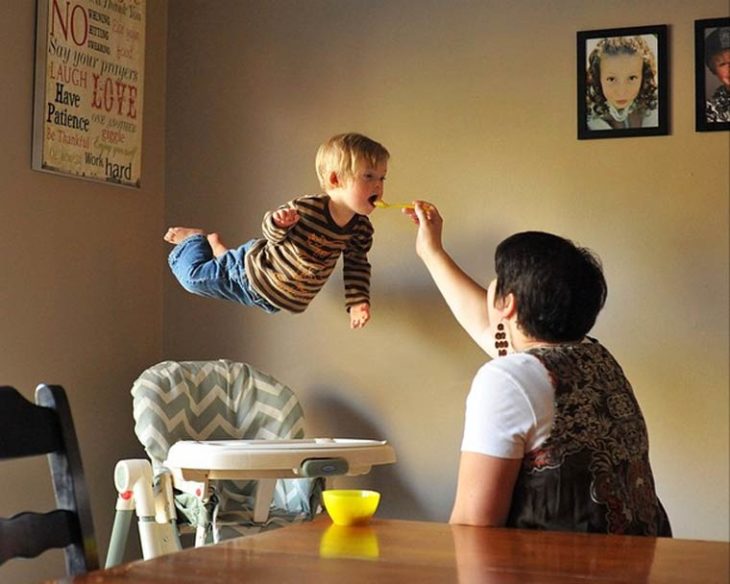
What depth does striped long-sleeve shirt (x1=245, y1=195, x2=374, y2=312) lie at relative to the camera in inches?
126

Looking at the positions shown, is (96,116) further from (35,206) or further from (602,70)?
(602,70)

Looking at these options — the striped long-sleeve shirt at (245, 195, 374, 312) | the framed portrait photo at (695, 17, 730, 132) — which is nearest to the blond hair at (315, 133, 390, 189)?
the striped long-sleeve shirt at (245, 195, 374, 312)

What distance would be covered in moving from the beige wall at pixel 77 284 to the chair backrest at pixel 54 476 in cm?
164

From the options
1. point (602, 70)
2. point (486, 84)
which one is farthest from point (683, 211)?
point (486, 84)

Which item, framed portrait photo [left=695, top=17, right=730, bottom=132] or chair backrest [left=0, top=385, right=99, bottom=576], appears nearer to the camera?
chair backrest [left=0, top=385, right=99, bottom=576]

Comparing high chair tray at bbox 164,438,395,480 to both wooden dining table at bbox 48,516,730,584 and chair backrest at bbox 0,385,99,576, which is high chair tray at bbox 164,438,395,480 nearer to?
wooden dining table at bbox 48,516,730,584

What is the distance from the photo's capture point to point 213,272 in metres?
3.35

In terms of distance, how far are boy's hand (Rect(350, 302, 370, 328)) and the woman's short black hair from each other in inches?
56.9

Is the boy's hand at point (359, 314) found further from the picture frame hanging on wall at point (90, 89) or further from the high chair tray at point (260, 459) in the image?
the picture frame hanging on wall at point (90, 89)

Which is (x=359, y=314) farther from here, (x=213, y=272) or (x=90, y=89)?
(x=90, y=89)

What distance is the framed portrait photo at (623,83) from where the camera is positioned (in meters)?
3.29

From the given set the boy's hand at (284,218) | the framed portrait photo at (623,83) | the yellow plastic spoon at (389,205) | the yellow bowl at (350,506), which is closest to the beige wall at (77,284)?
the boy's hand at (284,218)

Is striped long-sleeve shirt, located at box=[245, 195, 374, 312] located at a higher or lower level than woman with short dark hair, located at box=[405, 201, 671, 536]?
higher

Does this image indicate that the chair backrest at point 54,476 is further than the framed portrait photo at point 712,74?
No
